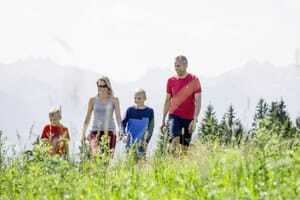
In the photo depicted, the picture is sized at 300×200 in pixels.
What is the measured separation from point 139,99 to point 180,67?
2.50ft

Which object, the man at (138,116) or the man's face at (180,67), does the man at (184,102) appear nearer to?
the man's face at (180,67)

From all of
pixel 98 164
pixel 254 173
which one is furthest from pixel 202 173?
pixel 98 164

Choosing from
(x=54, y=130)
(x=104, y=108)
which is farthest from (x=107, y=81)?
(x=54, y=130)

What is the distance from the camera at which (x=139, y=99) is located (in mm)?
11945

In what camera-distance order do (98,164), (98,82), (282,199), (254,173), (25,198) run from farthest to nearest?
(98,82), (98,164), (25,198), (254,173), (282,199)

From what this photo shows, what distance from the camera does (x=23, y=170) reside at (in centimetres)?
743

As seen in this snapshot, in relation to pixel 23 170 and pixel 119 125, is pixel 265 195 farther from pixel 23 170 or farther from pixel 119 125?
pixel 119 125

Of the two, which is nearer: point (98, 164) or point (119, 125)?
point (98, 164)

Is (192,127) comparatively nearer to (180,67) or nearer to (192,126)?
(192,126)

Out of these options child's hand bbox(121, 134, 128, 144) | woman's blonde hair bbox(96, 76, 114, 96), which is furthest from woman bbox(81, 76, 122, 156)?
child's hand bbox(121, 134, 128, 144)

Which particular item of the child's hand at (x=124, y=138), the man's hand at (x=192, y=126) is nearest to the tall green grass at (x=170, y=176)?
the child's hand at (x=124, y=138)

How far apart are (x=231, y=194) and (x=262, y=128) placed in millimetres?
1059

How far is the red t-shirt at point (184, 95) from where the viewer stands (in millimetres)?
11773

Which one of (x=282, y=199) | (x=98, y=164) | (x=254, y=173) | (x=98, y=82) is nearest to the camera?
(x=282, y=199)
